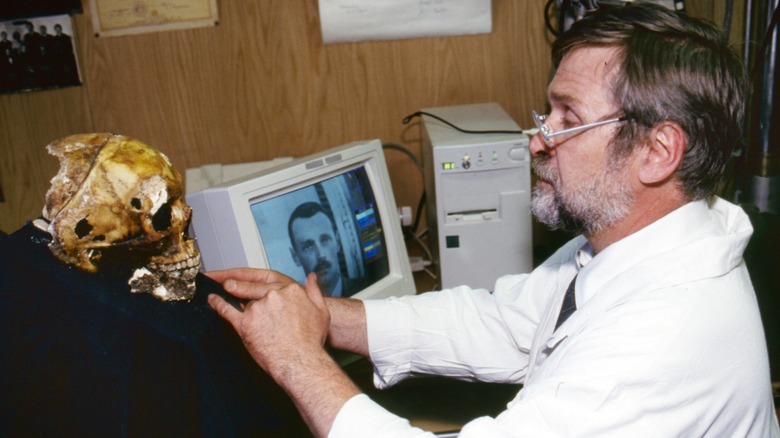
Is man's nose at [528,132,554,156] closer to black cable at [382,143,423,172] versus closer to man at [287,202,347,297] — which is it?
man at [287,202,347,297]

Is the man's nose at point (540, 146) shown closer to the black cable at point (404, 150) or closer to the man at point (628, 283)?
the man at point (628, 283)

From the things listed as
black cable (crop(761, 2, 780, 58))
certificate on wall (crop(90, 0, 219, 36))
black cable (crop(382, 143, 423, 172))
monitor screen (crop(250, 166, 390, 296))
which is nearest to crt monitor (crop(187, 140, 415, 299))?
monitor screen (crop(250, 166, 390, 296))

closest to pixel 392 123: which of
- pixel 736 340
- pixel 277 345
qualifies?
pixel 277 345

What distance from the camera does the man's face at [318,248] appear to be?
1309 mm

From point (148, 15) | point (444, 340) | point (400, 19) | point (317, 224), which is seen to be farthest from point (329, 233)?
point (148, 15)

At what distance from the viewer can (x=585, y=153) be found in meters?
1.03

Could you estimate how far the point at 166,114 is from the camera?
1.72 meters

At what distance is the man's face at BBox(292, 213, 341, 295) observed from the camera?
4.29 feet

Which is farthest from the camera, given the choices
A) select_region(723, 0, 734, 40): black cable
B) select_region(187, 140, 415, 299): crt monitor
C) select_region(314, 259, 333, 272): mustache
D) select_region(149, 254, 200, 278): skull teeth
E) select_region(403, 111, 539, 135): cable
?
select_region(723, 0, 734, 40): black cable

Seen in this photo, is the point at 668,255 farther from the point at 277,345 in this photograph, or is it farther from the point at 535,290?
the point at 277,345

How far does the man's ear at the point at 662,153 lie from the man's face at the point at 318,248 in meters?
0.61

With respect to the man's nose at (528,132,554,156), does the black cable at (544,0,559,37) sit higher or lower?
higher

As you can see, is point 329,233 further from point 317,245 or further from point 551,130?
point 551,130

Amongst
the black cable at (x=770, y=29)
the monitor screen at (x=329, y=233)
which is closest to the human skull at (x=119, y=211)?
the monitor screen at (x=329, y=233)
